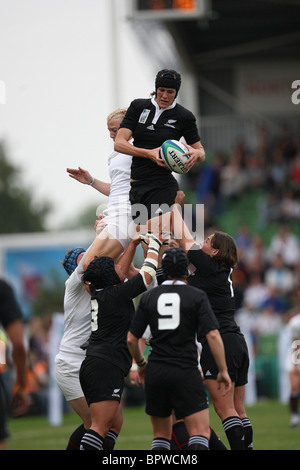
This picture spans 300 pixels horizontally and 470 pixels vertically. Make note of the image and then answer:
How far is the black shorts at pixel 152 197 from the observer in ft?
29.8

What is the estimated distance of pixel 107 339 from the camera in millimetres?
8484

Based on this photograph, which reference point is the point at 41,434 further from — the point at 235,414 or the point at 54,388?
the point at 235,414

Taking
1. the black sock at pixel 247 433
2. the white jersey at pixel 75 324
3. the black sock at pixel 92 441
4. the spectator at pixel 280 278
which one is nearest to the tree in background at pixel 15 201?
the spectator at pixel 280 278

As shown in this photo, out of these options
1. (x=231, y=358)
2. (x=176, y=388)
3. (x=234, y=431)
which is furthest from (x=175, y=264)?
(x=234, y=431)

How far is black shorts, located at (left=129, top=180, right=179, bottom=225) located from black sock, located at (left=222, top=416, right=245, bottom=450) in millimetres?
2186

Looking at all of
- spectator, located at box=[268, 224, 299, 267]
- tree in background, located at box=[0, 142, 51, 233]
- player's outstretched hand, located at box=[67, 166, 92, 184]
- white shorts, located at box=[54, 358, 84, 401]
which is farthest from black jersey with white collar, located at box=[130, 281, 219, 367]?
tree in background, located at box=[0, 142, 51, 233]

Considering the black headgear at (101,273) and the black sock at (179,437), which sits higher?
the black headgear at (101,273)

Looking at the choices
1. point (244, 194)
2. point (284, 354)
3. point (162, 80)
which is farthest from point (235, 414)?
point (244, 194)

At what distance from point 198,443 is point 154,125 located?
3250mm

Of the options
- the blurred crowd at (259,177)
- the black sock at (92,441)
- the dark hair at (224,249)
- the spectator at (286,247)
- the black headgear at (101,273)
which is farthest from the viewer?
the blurred crowd at (259,177)

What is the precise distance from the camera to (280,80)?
97.4 ft

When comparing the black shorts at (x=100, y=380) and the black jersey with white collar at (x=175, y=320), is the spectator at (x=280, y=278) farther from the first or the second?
the black jersey with white collar at (x=175, y=320)

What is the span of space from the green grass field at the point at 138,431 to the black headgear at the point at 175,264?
15.0 feet

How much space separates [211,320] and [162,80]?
2.59 metres
